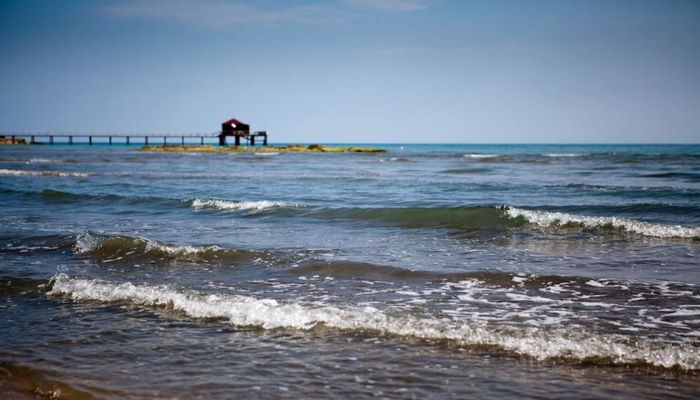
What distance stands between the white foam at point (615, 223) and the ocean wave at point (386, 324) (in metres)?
7.48

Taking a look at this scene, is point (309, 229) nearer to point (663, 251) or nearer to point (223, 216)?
point (223, 216)

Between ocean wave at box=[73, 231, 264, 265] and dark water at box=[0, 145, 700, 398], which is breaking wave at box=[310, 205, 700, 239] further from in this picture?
ocean wave at box=[73, 231, 264, 265]

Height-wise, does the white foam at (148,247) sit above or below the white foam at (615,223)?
below

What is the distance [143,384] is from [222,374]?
24.2 inches

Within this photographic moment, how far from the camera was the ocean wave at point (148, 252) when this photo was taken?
9.65 m

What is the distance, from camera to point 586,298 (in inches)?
271

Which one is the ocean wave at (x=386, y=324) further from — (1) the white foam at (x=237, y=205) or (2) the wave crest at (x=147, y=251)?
(1) the white foam at (x=237, y=205)

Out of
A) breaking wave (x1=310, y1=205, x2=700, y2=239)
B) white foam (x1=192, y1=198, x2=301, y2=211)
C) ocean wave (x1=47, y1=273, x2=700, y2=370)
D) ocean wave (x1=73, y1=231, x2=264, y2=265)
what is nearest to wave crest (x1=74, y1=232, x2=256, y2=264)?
ocean wave (x1=73, y1=231, x2=264, y2=265)

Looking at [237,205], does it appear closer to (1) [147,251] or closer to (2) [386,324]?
(1) [147,251]

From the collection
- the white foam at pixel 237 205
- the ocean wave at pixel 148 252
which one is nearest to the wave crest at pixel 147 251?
the ocean wave at pixel 148 252

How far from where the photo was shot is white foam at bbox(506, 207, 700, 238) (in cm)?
1167

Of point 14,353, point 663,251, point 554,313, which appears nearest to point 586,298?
point 554,313

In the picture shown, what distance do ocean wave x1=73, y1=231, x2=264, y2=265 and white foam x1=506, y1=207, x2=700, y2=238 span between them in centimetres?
741

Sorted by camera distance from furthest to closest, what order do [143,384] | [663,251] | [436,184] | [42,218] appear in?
[436,184] → [42,218] → [663,251] → [143,384]
